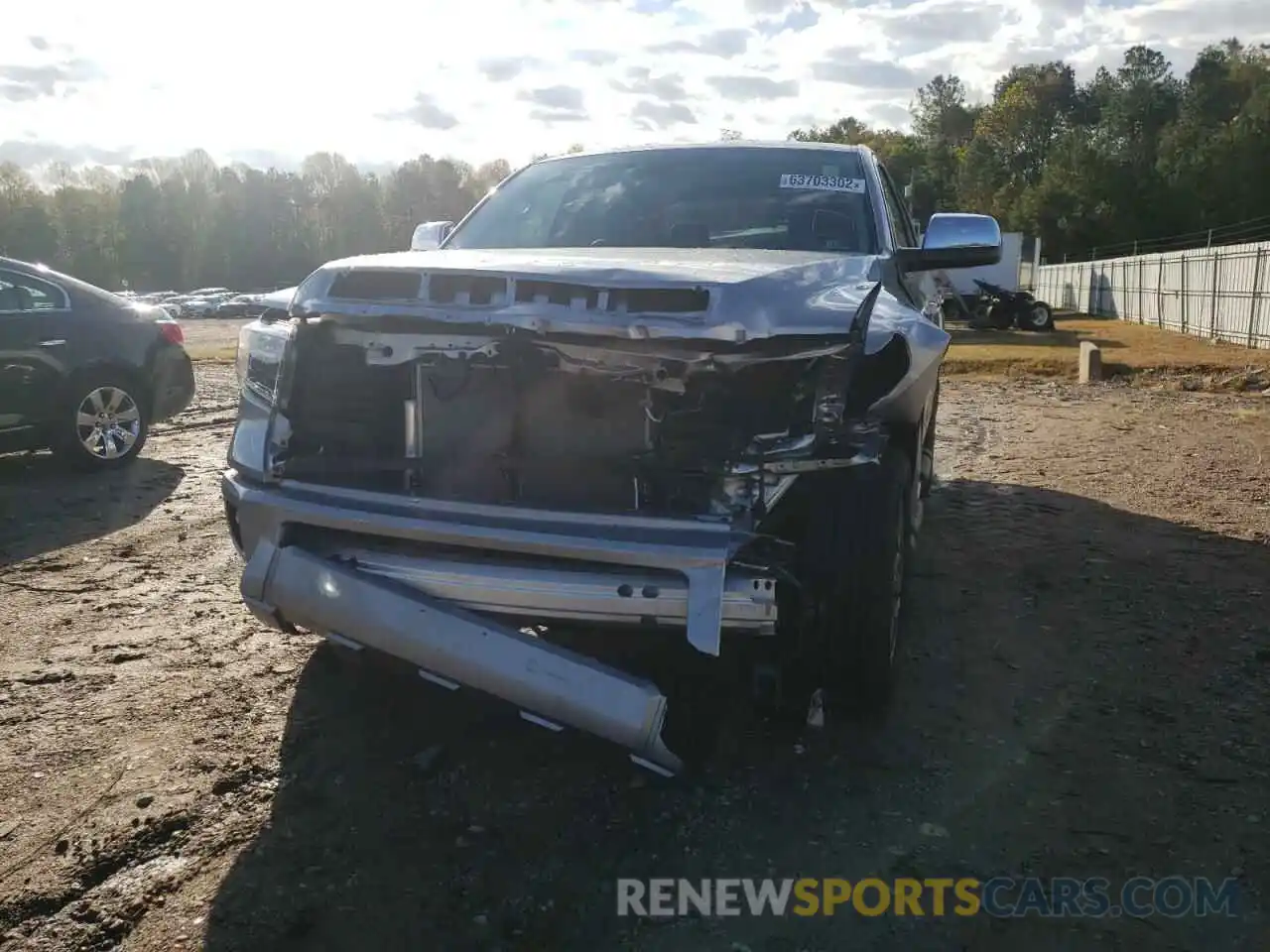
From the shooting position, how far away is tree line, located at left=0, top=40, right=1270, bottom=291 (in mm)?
67375

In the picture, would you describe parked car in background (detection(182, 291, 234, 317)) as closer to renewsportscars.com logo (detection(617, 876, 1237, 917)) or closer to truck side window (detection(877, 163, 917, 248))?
truck side window (detection(877, 163, 917, 248))

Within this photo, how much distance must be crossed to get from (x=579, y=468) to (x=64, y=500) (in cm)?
487

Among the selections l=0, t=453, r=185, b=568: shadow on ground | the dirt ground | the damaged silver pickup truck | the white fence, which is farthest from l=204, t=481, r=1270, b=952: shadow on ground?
the white fence

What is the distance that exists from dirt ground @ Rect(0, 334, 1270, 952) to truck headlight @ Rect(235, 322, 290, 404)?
1.04 meters

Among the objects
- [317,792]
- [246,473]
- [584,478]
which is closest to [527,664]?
[584,478]

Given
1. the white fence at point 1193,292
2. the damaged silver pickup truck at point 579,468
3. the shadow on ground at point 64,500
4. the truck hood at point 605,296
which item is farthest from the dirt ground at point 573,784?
the white fence at point 1193,292

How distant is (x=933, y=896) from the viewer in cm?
243

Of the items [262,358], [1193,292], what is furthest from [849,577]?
[1193,292]

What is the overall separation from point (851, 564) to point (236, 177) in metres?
89.8

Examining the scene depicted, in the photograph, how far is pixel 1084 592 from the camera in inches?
177

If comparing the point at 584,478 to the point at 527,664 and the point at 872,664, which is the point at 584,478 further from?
the point at 872,664

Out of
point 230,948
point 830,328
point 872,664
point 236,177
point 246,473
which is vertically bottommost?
point 230,948

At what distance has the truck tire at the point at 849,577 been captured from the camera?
276 cm

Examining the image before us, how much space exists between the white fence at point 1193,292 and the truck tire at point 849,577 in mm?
17649
